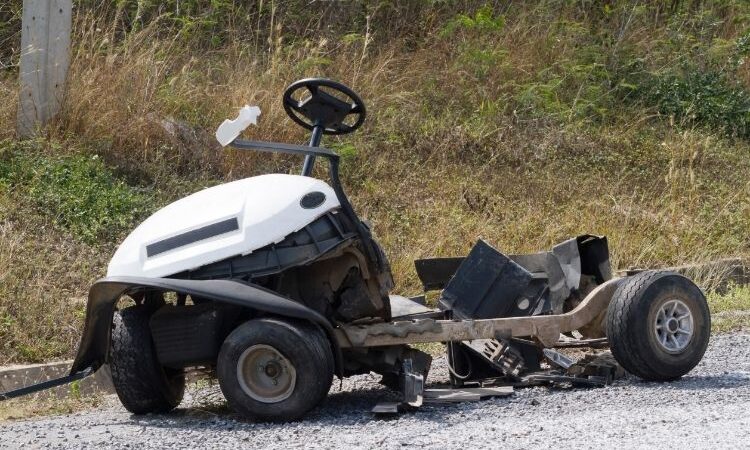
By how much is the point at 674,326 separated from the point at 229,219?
252 cm

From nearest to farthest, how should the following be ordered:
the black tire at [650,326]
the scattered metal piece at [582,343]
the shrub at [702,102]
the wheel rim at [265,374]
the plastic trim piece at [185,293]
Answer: the plastic trim piece at [185,293] → the wheel rim at [265,374] → the black tire at [650,326] → the scattered metal piece at [582,343] → the shrub at [702,102]

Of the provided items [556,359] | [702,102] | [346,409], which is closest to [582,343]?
[556,359]

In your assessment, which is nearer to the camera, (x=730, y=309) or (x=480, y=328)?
(x=480, y=328)

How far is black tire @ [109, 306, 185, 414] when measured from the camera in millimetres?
6555

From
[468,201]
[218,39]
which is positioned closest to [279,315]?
[468,201]

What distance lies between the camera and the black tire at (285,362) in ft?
20.5

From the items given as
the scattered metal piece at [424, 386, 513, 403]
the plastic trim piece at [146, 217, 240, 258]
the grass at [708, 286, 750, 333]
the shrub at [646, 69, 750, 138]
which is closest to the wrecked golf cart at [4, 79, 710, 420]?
the plastic trim piece at [146, 217, 240, 258]

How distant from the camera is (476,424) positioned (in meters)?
6.09

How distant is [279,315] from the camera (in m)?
6.36

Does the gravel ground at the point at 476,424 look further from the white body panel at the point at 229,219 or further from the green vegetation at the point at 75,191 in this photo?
the green vegetation at the point at 75,191

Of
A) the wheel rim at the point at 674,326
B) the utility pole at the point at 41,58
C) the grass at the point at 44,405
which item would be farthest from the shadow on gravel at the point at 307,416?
the utility pole at the point at 41,58

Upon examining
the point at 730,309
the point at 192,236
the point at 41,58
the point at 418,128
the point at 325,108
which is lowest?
the point at 730,309

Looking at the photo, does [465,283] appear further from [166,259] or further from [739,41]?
[739,41]

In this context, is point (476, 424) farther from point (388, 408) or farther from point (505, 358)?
point (505, 358)
